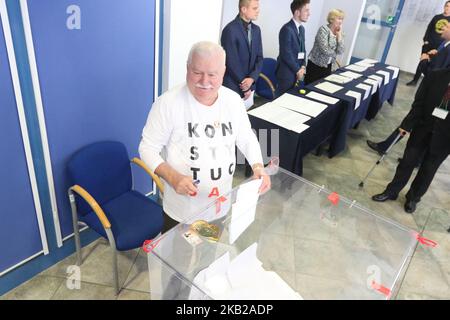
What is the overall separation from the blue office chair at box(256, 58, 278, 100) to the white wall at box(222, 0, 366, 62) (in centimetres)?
77

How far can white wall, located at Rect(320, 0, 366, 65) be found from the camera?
616cm

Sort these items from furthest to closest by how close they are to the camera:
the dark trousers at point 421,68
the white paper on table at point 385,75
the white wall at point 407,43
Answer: the white wall at point 407,43, the dark trousers at point 421,68, the white paper on table at point 385,75

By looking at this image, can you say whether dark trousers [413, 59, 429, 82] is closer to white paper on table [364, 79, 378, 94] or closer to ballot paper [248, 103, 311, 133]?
white paper on table [364, 79, 378, 94]

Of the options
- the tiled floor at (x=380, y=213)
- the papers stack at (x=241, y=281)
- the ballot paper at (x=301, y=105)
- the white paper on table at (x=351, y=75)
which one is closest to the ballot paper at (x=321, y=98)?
the ballot paper at (x=301, y=105)

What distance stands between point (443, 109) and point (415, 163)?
2.01 ft

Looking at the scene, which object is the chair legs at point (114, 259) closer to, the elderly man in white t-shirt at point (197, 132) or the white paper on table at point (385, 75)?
the elderly man in white t-shirt at point (197, 132)

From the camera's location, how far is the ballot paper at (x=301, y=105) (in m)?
3.36

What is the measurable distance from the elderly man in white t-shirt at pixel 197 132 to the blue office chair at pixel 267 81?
288cm

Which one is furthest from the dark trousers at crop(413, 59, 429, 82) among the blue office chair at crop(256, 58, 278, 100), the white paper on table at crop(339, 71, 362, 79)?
the blue office chair at crop(256, 58, 278, 100)

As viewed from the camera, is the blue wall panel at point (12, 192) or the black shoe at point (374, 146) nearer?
the blue wall panel at point (12, 192)

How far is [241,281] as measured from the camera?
155 cm
